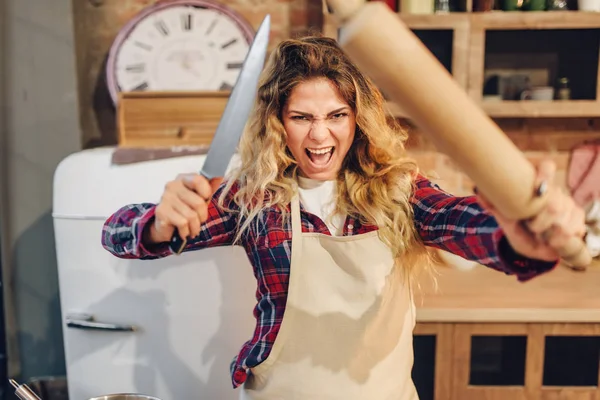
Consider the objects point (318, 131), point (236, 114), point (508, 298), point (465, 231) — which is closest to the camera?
point (236, 114)

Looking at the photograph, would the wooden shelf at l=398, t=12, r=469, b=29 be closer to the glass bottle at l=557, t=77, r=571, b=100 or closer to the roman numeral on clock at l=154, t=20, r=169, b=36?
the glass bottle at l=557, t=77, r=571, b=100

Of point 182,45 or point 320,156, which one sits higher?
point 182,45

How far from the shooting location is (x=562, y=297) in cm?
137

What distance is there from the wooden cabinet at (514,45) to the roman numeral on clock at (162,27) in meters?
0.51

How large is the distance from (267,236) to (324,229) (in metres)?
0.11

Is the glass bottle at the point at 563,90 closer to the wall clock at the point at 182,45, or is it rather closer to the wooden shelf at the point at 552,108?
the wooden shelf at the point at 552,108

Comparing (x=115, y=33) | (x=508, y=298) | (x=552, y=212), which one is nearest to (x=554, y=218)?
Result: (x=552, y=212)

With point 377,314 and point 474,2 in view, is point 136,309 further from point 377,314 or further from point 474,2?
point 474,2

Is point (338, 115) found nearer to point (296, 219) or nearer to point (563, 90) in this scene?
point (296, 219)

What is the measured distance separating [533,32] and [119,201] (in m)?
1.35

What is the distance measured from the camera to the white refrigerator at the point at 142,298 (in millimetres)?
1249

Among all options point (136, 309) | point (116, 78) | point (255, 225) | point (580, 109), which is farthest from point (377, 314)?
point (116, 78)

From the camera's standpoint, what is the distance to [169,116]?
4.69 ft

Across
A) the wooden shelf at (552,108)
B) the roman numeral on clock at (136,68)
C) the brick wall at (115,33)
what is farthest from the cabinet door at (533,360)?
the roman numeral on clock at (136,68)
